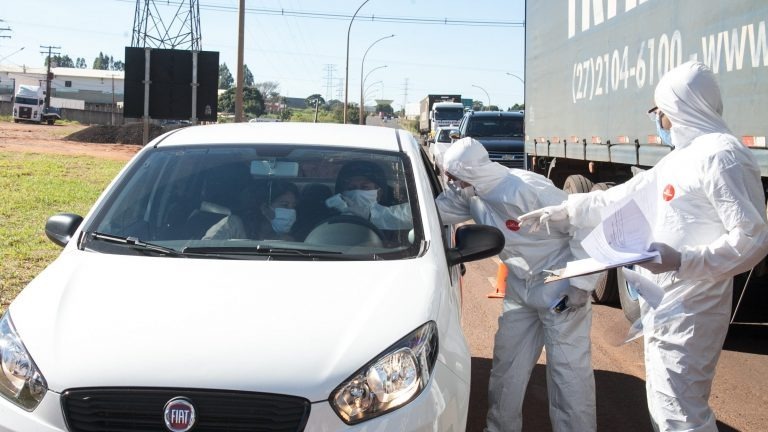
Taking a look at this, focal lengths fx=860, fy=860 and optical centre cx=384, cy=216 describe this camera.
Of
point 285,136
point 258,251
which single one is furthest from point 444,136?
point 258,251

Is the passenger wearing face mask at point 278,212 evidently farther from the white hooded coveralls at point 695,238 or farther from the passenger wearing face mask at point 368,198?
the white hooded coveralls at point 695,238

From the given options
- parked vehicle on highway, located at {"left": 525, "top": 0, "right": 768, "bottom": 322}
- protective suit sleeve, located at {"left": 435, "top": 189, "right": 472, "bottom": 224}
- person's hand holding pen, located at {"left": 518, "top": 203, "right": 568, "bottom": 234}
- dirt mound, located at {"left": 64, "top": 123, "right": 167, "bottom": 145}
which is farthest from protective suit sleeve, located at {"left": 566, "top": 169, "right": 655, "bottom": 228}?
dirt mound, located at {"left": 64, "top": 123, "right": 167, "bottom": 145}

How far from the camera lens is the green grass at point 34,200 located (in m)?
8.90

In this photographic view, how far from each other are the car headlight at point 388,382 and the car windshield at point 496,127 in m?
19.8

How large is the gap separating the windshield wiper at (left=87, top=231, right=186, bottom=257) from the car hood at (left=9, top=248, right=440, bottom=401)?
0.31 feet

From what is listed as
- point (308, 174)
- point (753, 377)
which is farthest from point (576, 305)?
point (753, 377)

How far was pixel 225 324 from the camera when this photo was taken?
3.05 m

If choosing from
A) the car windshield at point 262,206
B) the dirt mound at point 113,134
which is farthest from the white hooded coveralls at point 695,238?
the dirt mound at point 113,134

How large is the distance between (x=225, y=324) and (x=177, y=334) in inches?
6.7

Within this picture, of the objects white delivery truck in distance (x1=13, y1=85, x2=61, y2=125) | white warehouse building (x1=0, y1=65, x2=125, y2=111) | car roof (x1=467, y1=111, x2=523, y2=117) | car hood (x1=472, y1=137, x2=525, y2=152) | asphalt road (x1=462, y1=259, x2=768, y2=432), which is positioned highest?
white warehouse building (x1=0, y1=65, x2=125, y2=111)

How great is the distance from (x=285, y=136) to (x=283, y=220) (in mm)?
724

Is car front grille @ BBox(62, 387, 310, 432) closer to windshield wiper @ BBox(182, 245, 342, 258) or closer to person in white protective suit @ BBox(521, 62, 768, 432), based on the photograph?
windshield wiper @ BBox(182, 245, 342, 258)

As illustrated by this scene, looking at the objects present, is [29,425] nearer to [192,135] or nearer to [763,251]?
[192,135]

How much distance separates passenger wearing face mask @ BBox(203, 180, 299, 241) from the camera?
4.02 metres
